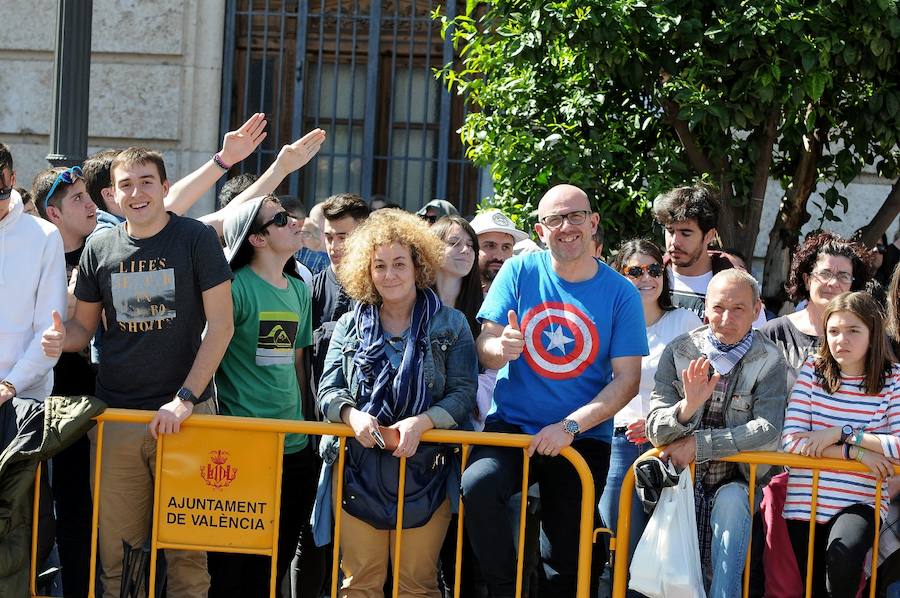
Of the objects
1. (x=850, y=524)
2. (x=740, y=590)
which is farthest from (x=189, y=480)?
(x=850, y=524)

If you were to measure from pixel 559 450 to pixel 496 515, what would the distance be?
1.17 feet

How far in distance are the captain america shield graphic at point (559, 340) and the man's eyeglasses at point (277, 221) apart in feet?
3.98

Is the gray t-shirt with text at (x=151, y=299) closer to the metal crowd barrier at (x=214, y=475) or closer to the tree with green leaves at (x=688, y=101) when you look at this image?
the metal crowd barrier at (x=214, y=475)

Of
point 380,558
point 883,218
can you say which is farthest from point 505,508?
point 883,218

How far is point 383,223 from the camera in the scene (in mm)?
5094

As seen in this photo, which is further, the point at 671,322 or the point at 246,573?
the point at 671,322

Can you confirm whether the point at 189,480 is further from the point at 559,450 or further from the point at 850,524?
the point at 850,524

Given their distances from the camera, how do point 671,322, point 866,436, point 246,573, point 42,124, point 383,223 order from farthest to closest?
point 42,124
point 671,322
point 246,573
point 383,223
point 866,436

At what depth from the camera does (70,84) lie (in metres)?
6.50

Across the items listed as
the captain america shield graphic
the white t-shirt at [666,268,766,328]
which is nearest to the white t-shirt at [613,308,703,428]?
the white t-shirt at [666,268,766,328]

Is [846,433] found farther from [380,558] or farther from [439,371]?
[380,558]

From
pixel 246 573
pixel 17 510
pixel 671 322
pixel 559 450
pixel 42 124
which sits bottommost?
pixel 246 573

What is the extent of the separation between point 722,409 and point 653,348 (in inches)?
33.0

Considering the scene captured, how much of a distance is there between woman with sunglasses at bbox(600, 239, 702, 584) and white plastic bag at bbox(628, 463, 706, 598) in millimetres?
557
